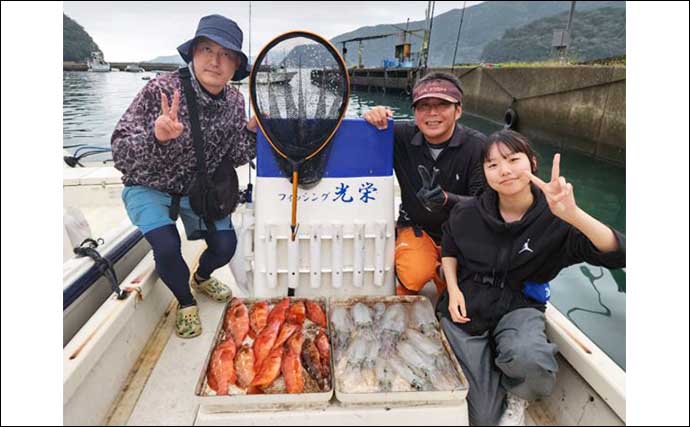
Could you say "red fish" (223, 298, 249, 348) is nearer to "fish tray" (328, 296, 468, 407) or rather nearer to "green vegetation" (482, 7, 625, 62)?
"fish tray" (328, 296, 468, 407)

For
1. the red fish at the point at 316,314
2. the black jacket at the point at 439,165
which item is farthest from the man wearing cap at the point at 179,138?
the black jacket at the point at 439,165

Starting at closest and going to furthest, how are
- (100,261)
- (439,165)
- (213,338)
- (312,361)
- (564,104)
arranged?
1. (312,361)
2. (213,338)
3. (100,261)
4. (439,165)
5. (564,104)

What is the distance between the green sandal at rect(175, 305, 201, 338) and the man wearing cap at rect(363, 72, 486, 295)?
1.59 m

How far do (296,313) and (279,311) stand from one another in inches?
4.7

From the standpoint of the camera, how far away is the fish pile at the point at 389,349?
2.24 metres

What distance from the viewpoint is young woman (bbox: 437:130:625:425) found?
2.12 metres

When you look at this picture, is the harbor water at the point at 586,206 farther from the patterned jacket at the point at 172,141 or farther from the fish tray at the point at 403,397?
the fish tray at the point at 403,397

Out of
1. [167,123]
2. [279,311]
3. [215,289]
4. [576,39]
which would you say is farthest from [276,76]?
[576,39]

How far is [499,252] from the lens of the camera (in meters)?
2.46

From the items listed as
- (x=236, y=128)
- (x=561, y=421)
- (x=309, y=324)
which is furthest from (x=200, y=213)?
(x=561, y=421)

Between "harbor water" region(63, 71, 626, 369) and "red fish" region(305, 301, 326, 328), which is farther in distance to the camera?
"harbor water" region(63, 71, 626, 369)

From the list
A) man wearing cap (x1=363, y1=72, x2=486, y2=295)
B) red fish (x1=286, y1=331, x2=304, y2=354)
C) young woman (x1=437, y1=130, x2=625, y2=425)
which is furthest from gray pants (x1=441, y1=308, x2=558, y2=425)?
red fish (x1=286, y1=331, x2=304, y2=354)

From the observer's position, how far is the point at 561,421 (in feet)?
7.61

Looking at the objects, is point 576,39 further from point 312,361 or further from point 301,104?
point 312,361
